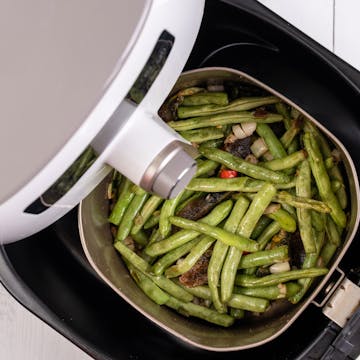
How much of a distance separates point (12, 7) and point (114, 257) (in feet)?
1.66

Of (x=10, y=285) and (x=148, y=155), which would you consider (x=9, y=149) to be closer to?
(x=148, y=155)

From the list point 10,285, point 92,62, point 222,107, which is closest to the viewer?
point 92,62

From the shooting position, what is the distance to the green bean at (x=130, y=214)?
3.11 feet

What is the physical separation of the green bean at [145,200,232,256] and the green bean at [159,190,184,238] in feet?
0.05

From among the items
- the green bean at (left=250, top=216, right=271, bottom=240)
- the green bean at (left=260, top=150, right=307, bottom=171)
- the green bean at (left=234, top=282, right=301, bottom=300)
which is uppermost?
the green bean at (left=260, top=150, right=307, bottom=171)

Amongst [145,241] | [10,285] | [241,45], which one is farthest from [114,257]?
[241,45]

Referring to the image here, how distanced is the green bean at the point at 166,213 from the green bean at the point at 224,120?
10cm

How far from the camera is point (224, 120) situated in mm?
922

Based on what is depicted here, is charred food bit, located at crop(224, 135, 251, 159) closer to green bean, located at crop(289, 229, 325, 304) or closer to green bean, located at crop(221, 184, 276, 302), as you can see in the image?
green bean, located at crop(221, 184, 276, 302)

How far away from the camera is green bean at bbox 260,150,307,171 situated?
910 millimetres

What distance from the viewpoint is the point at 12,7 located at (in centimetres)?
54

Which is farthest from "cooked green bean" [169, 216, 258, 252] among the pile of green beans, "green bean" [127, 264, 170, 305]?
"green bean" [127, 264, 170, 305]

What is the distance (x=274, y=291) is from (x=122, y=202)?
0.89ft

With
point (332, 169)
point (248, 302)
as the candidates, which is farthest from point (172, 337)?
point (332, 169)
